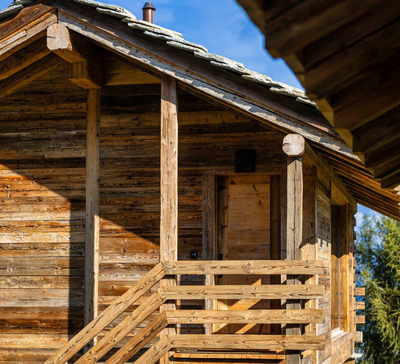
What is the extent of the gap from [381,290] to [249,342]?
21639 millimetres

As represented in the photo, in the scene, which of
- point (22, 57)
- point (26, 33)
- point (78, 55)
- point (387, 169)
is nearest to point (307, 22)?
point (387, 169)

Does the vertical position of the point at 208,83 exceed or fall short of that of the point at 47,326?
it exceeds it

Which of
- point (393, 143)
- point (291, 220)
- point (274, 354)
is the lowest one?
point (274, 354)

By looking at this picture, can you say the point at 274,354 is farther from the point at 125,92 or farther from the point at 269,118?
the point at 125,92

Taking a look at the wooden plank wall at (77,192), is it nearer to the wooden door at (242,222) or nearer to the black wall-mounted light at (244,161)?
the black wall-mounted light at (244,161)

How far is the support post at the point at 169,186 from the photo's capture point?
21.5 ft

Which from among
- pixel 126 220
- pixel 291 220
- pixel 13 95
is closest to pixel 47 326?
pixel 126 220

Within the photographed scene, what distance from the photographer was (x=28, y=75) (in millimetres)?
8445

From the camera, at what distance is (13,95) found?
349 inches

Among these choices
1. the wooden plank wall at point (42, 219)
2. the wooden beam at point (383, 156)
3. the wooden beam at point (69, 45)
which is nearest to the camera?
the wooden beam at point (383, 156)

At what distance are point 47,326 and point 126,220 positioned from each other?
1.89m

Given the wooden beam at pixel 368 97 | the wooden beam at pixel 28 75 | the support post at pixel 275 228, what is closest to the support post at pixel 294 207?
the support post at pixel 275 228

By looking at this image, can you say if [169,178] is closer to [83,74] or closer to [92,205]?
[92,205]

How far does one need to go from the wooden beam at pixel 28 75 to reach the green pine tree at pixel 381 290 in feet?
68.0
